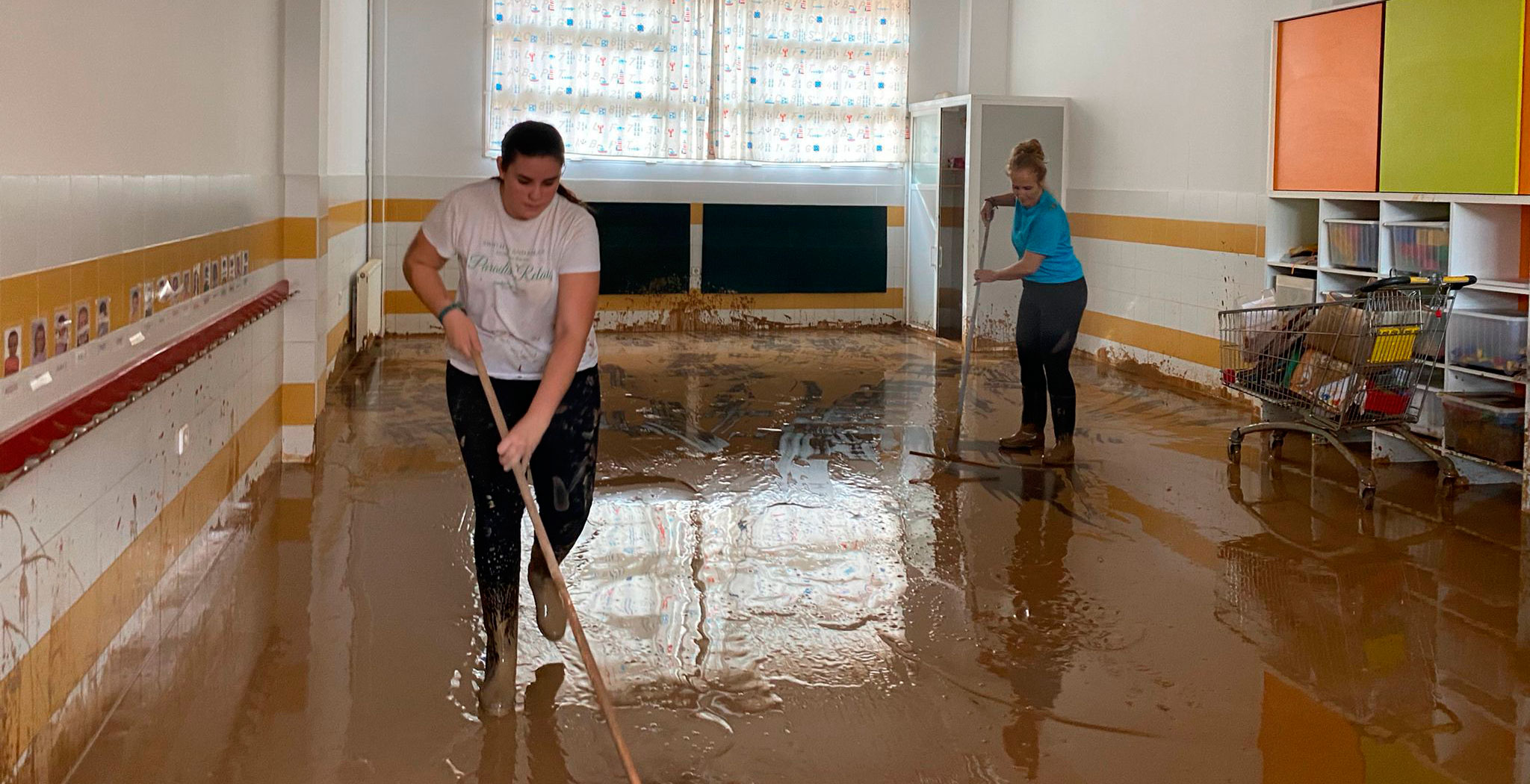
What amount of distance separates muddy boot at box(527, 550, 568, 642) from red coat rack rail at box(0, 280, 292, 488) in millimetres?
1045

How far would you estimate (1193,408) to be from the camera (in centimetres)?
777

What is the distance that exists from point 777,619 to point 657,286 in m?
7.81

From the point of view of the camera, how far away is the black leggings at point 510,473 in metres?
3.20

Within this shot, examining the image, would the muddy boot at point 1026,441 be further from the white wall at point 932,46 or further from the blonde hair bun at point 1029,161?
the white wall at point 932,46

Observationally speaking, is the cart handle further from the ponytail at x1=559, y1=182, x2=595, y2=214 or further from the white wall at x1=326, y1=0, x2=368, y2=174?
the white wall at x1=326, y1=0, x2=368, y2=174

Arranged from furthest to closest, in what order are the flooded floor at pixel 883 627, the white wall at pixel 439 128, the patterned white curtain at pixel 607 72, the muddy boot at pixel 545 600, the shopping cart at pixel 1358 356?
the patterned white curtain at pixel 607 72
the white wall at pixel 439 128
the shopping cart at pixel 1358 356
the muddy boot at pixel 545 600
the flooded floor at pixel 883 627

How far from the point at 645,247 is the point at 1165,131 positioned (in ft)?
14.5

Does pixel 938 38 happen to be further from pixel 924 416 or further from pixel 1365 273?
pixel 1365 273

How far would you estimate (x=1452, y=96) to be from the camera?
5.64 m

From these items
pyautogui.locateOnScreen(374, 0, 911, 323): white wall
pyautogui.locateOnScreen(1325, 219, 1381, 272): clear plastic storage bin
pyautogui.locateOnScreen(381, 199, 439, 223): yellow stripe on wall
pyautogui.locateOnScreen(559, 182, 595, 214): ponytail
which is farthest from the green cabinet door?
pyautogui.locateOnScreen(381, 199, 439, 223): yellow stripe on wall

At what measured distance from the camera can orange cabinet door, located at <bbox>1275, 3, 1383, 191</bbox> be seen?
20.0ft

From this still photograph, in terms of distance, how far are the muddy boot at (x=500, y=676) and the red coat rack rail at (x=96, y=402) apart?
3.31ft

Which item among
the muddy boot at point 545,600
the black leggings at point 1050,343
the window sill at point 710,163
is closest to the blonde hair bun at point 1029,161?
the black leggings at point 1050,343

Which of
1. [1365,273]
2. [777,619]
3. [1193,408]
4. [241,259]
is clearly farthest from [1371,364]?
[241,259]
